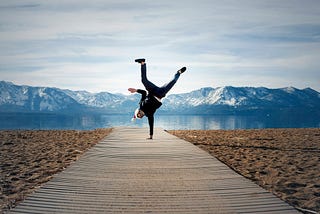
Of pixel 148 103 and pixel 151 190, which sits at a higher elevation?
pixel 148 103

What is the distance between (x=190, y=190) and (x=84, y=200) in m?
2.55

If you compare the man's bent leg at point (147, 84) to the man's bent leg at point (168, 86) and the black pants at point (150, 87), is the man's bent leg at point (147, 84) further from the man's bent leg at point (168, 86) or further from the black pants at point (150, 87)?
the man's bent leg at point (168, 86)

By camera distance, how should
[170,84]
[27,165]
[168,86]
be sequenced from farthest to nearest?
[170,84], [168,86], [27,165]

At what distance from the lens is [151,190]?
26.0ft

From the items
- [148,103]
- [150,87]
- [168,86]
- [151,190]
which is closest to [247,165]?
[151,190]

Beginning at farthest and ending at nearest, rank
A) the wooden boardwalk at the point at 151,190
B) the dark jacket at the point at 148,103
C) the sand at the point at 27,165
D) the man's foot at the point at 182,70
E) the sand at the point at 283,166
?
the man's foot at the point at 182,70 → the dark jacket at the point at 148,103 → the sand at the point at 27,165 → the sand at the point at 283,166 → the wooden boardwalk at the point at 151,190

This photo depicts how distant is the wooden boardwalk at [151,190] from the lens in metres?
6.67

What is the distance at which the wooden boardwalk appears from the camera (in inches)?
263

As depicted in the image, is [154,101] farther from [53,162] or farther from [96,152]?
[53,162]

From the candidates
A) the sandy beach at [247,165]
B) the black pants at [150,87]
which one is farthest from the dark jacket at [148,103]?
the sandy beach at [247,165]

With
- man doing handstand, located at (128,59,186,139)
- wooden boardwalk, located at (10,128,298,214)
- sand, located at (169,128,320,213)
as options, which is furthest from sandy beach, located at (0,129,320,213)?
man doing handstand, located at (128,59,186,139)

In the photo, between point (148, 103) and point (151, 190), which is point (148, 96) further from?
point (151, 190)

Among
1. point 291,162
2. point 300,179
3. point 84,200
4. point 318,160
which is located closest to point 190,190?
point 84,200

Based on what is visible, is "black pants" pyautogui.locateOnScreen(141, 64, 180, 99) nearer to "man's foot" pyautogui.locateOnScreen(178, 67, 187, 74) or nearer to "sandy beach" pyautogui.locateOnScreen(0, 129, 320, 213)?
"man's foot" pyautogui.locateOnScreen(178, 67, 187, 74)
